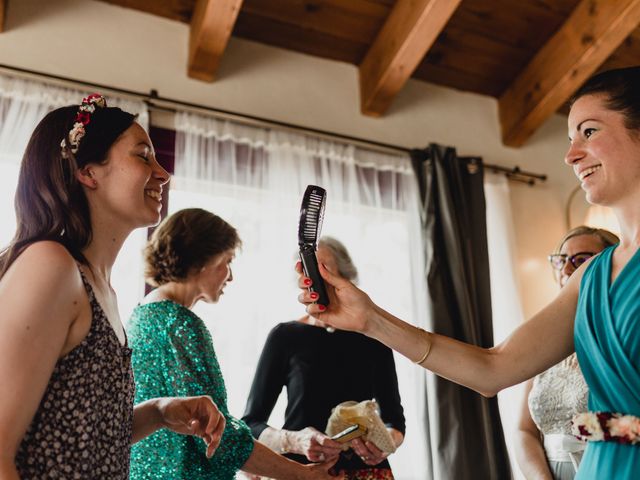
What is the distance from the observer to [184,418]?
1.31 m

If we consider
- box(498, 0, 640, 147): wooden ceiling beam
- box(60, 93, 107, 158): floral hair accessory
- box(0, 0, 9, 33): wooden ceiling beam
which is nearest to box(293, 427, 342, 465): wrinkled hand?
box(60, 93, 107, 158): floral hair accessory

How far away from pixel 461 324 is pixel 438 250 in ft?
1.28

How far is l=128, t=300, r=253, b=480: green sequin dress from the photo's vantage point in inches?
64.3

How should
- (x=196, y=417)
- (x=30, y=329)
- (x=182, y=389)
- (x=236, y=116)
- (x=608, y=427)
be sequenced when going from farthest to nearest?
(x=236, y=116) → (x=182, y=389) → (x=196, y=417) → (x=608, y=427) → (x=30, y=329)

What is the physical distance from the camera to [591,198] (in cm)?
135

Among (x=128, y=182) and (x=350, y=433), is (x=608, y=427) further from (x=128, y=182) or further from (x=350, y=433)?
(x=128, y=182)

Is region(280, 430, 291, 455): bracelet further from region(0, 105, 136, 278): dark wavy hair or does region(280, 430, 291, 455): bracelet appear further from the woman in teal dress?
region(0, 105, 136, 278): dark wavy hair

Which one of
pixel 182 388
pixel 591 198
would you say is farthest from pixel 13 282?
pixel 591 198

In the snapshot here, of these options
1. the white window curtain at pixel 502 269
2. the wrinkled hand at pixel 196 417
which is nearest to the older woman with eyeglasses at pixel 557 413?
the white window curtain at pixel 502 269

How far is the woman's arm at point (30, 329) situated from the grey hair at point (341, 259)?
54.6 inches

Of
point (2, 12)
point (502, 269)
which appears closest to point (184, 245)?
point (2, 12)

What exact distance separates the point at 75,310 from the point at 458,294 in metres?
2.43

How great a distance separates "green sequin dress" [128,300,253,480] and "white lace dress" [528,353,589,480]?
1.04m

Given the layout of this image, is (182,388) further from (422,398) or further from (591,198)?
(422,398)
